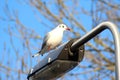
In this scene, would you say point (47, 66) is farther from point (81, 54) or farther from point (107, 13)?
point (107, 13)

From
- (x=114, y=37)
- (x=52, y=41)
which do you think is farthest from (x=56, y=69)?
(x=52, y=41)

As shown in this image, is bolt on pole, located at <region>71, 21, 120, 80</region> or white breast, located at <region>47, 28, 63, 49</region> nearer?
bolt on pole, located at <region>71, 21, 120, 80</region>

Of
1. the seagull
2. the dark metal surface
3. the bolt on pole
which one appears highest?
the seagull

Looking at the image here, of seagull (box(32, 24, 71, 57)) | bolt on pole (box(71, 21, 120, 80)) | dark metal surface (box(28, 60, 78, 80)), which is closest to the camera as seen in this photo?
bolt on pole (box(71, 21, 120, 80))

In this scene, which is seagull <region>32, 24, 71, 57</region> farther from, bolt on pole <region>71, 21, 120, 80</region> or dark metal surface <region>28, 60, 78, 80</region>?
bolt on pole <region>71, 21, 120, 80</region>

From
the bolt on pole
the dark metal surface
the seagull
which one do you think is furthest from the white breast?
the bolt on pole

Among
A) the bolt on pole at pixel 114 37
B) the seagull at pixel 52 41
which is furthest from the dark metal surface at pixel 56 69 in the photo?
the seagull at pixel 52 41

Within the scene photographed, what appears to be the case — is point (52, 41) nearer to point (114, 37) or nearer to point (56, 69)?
point (56, 69)

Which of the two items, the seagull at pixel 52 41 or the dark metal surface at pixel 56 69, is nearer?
the dark metal surface at pixel 56 69

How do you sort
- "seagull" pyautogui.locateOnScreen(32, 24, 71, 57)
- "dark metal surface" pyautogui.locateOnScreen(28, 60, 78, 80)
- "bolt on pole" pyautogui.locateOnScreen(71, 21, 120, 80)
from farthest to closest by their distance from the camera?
"seagull" pyautogui.locateOnScreen(32, 24, 71, 57) < "dark metal surface" pyautogui.locateOnScreen(28, 60, 78, 80) < "bolt on pole" pyautogui.locateOnScreen(71, 21, 120, 80)

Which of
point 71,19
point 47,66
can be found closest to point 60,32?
point 71,19

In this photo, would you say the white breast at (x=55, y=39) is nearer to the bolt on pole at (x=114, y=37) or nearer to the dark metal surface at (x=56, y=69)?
the dark metal surface at (x=56, y=69)

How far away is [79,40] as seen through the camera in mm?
2361

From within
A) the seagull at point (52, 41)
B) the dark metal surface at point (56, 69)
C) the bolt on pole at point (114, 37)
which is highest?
the seagull at point (52, 41)
